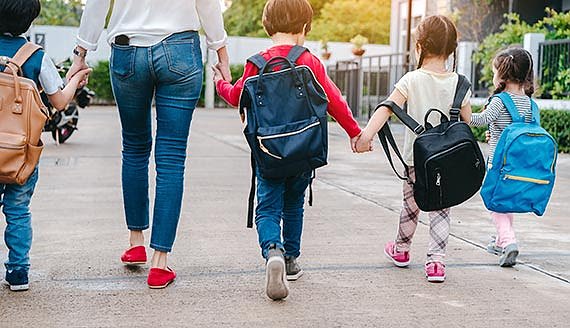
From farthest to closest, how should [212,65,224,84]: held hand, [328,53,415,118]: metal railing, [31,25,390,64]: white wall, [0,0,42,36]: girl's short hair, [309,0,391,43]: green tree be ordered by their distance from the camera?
[309,0,391,43]: green tree, [31,25,390,64]: white wall, [328,53,415,118]: metal railing, [212,65,224,84]: held hand, [0,0,42,36]: girl's short hair

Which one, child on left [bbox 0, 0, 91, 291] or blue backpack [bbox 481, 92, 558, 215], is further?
blue backpack [bbox 481, 92, 558, 215]

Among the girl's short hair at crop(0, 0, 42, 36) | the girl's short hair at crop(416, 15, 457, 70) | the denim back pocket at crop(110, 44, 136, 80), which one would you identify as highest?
the girl's short hair at crop(0, 0, 42, 36)

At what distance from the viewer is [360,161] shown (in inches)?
435

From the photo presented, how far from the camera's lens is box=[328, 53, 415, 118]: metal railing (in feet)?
69.2

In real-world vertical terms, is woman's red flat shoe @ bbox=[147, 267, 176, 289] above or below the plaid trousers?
below

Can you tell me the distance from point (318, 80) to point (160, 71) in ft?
2.45

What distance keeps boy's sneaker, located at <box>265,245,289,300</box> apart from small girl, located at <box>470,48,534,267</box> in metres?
1.52

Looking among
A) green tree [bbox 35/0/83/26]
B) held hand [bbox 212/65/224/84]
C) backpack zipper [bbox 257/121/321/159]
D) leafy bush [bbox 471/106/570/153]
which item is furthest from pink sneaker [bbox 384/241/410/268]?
green tree [bbox 35/0/83/26]

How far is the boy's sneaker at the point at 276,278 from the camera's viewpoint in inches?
143

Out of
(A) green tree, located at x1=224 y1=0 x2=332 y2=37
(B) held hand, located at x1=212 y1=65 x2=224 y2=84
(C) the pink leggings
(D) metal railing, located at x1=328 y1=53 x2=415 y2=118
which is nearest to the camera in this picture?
(B) held hand, located at x1=212 y1=65 x2=224 y2=84

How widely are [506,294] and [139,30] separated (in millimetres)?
2162

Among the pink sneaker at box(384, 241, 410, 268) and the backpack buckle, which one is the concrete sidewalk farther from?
the backpack buckle

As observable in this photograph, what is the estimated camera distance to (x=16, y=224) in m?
3.89

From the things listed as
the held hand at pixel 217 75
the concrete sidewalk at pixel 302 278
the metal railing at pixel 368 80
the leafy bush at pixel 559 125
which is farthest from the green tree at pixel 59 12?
the held hand at pixel 217 75
